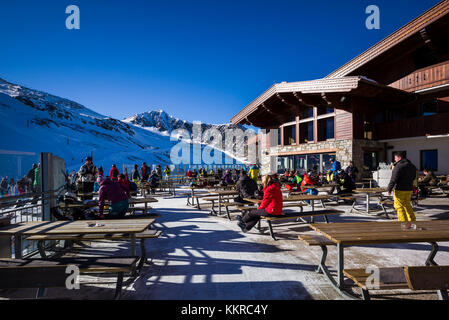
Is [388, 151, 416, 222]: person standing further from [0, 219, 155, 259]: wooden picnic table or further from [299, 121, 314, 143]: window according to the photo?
[299, 121, 314, 143]: window

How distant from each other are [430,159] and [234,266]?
610 inches

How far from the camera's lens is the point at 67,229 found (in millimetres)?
3281

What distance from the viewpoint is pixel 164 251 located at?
170 inches

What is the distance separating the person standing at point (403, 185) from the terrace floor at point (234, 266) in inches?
34.3

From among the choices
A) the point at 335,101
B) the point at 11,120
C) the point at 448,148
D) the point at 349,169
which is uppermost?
the point at 11,120

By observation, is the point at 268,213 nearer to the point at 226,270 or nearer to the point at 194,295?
the point at 226,270

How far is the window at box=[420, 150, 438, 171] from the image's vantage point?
1338 cm

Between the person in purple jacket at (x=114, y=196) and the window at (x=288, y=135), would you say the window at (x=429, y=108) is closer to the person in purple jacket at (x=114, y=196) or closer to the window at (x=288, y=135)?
the window at (x=288, y=135)

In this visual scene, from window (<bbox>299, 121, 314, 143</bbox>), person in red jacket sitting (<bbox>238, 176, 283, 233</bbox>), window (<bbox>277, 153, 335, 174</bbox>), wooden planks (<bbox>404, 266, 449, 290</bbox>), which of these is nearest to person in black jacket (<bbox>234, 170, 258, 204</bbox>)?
person in red jacket sitting (<bbox>238, 176, 283, 233</bbox>)

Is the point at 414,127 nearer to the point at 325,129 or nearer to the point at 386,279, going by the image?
the point at 325,129

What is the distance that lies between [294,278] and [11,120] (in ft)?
249

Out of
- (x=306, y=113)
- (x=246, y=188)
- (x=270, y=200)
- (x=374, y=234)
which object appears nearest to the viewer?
(x=374, y=234)

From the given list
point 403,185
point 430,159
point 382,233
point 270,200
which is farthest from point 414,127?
point 382,233
